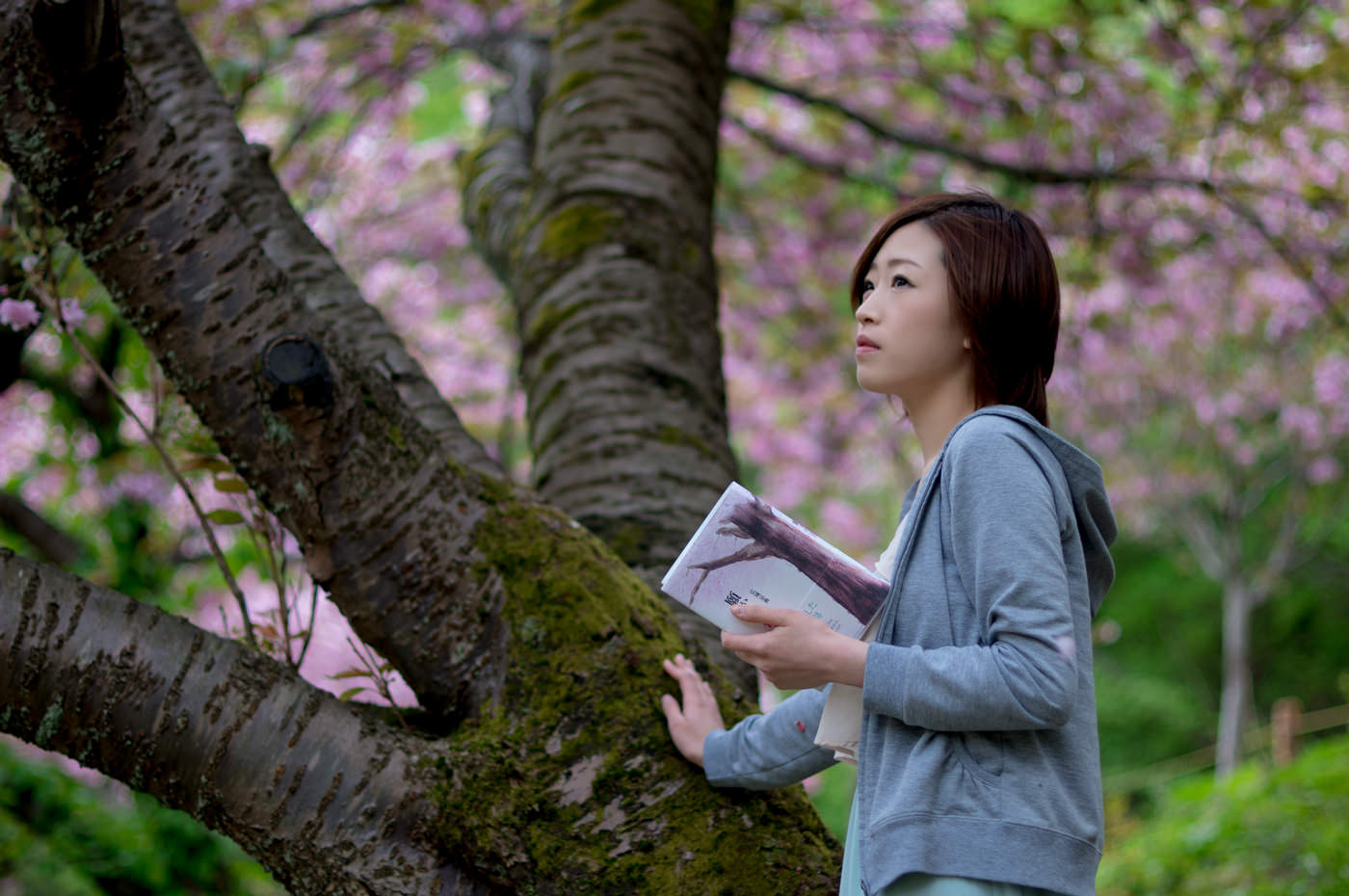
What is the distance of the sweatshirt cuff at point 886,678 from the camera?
37.0 inches

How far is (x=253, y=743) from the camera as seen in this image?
1.15m

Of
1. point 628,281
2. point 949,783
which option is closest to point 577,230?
point 628,281

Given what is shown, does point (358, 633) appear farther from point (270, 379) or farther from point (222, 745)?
point (270, 379)

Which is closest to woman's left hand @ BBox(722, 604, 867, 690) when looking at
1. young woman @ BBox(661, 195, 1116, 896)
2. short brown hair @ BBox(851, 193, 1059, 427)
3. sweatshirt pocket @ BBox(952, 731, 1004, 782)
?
young woman @ BBox(661, 195, 1116, 896)

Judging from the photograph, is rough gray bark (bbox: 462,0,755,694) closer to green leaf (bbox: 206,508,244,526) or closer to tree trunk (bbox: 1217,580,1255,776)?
green leaf (bbox: 206,508,244,526)

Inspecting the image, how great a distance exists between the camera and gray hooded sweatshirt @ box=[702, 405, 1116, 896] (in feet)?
2.96

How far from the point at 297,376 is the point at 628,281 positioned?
100 cm

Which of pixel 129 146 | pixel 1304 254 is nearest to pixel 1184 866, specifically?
pixel 1304 254

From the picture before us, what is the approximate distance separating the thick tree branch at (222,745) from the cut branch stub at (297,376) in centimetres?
35

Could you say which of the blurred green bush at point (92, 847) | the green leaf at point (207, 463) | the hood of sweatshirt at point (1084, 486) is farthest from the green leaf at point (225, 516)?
the blurred green bush at point (92, 847)

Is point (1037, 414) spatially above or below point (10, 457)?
above

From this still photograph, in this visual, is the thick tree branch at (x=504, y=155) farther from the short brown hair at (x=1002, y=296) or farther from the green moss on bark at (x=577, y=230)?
the short brown hair at (x=1002, y=296)

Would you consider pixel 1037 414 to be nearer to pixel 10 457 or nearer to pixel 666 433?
pixel 666 433

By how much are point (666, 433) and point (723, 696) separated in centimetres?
66
